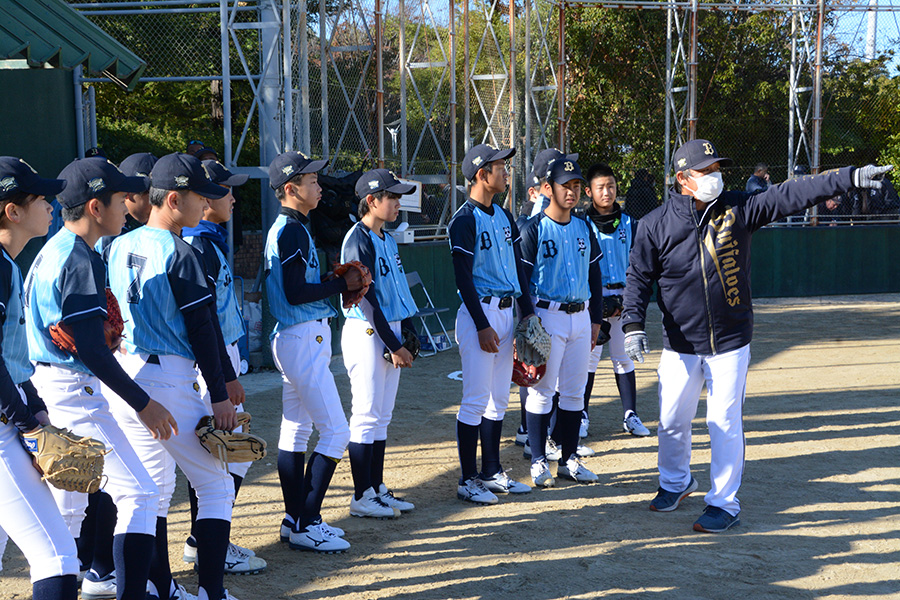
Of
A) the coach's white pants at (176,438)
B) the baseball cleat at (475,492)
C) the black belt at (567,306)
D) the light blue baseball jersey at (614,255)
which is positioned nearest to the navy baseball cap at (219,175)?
the coach's white pants at (176,438)

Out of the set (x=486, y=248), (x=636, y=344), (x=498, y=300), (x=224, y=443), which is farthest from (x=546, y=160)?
(x=224, y=443)

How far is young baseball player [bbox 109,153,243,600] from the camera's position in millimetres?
3510

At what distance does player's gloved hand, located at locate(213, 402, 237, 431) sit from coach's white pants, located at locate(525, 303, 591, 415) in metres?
2.69

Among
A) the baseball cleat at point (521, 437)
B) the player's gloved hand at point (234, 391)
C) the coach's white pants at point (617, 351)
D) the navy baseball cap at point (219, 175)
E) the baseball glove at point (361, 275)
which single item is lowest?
the baseball cleat at point (521, 437)

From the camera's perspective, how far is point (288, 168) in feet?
15.6

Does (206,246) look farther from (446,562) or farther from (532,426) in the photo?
(532,426)

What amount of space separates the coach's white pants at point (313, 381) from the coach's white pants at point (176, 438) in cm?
97

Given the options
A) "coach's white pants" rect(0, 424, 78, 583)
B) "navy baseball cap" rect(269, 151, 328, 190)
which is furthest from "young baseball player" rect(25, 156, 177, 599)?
"navy baseball cap" rect(269, 151, 328, 190)

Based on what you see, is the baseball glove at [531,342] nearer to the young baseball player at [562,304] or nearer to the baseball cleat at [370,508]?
the young baseball player at [562,304]

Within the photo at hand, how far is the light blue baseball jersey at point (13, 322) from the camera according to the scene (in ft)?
9.87

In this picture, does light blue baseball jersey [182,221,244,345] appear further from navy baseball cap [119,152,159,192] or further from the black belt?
the black belt

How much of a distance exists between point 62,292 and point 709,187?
3600 millimetres

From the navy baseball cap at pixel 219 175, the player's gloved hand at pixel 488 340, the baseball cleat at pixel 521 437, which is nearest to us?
the navy baseball cap at pixel 219 175

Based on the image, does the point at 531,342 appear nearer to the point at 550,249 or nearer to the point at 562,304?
the point at 562,304
